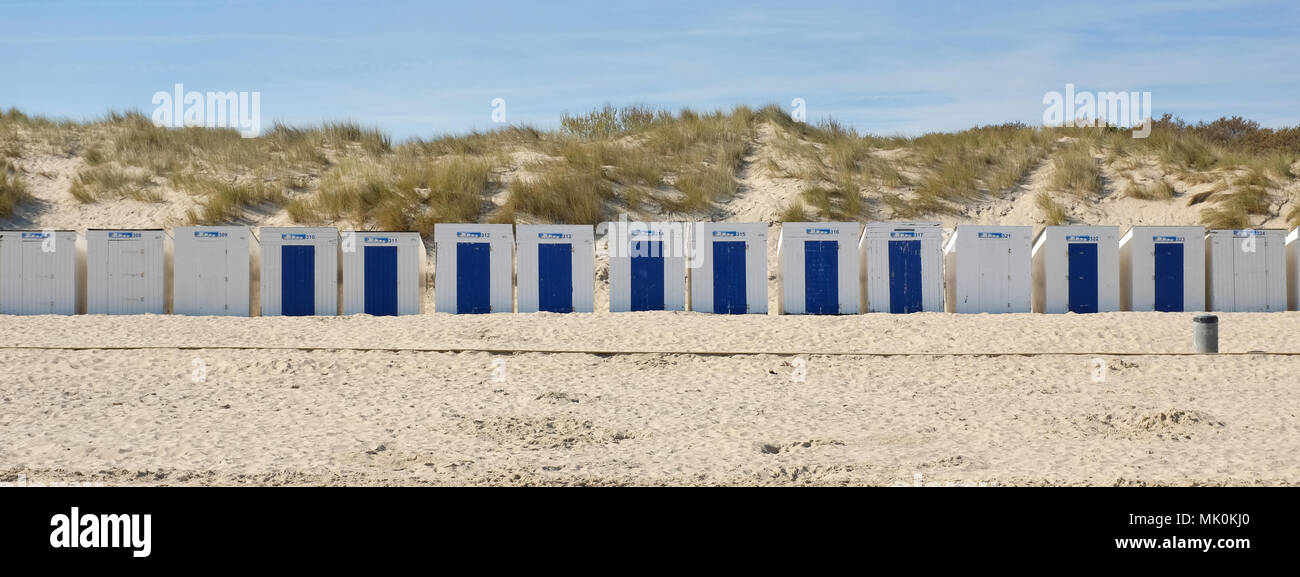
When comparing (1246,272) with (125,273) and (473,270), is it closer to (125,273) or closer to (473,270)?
(473,270)

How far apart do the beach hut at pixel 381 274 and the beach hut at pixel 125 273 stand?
2.25m

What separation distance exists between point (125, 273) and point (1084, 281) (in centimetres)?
1188

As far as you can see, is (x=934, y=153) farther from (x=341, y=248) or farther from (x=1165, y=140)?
(x=341, y=248)

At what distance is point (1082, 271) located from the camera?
15695 millimetres

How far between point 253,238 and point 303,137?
39.6 feet

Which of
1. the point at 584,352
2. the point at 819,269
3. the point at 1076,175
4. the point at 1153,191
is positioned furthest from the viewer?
the point at 1076,175

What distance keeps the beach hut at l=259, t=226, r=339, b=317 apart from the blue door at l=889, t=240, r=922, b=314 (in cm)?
689

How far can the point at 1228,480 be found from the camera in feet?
23.9

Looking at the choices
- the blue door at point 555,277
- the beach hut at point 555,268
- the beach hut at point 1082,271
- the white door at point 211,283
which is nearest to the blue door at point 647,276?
the beach hut at point 555,268

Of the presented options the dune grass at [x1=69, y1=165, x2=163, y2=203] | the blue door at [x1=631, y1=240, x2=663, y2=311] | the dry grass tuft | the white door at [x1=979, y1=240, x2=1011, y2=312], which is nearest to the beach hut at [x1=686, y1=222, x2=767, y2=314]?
the blue door at [x1=631, y1=240, x2=663, y2=311]

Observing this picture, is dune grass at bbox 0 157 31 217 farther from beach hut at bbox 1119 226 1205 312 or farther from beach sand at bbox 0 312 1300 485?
beach hut at bbox 1119 226 1205 312

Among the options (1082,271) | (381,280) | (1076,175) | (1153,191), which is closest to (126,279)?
(381,280)

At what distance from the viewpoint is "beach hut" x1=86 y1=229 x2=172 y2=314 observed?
50.6 ft

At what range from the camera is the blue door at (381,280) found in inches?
615
